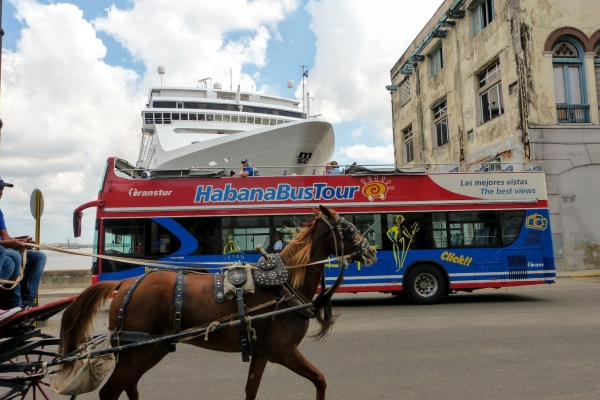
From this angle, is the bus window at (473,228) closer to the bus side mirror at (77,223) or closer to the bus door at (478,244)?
the bus door at (478,244)

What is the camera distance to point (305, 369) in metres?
3.77

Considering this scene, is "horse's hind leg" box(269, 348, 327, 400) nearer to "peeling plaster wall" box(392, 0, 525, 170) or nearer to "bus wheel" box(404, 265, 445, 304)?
"bus wheel" box(404, 265, 445, 304)

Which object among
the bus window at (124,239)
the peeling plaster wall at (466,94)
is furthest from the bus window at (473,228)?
the bus window at (124,239)

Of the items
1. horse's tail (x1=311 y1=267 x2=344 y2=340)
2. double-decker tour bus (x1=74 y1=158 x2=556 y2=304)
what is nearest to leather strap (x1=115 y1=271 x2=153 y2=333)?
horse's tail (x1=311 y1=267 x2=344 y2=340)

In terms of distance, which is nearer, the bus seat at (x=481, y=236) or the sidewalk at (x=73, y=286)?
the bus seat at (x=481, y=236)

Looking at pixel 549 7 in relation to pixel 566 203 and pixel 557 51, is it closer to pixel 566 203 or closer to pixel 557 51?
pixel 557 51

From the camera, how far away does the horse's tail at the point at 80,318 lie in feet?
12.5

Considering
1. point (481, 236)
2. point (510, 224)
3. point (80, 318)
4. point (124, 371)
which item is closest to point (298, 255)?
point (124, 371)

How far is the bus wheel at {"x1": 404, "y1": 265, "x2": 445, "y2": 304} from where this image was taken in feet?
36.2

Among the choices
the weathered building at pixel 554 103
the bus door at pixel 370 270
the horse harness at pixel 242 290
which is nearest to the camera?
the horse harness at pixel 242 290

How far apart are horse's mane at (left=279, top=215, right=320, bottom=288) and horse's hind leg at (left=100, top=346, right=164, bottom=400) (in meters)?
1.29

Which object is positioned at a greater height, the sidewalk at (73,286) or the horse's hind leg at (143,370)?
the horse's hind leg at (143,370)

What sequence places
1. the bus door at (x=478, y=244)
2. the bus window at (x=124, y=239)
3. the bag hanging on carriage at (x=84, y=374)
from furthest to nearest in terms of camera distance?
the bus door at (x=478, y=244) → the bus window at (x=124, y=239) → the bag hanging on carriage at (x=84, y=374)

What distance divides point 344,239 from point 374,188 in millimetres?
6930
